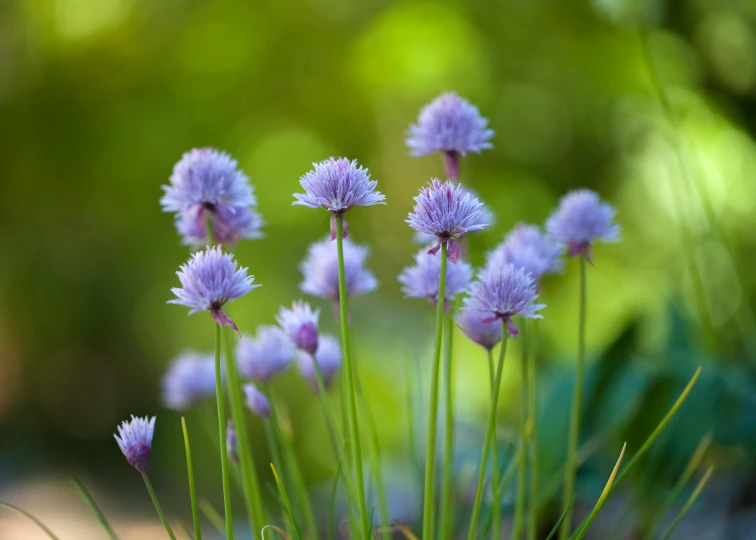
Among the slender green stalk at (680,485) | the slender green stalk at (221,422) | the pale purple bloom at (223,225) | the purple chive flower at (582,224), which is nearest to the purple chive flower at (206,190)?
the pale purple bloom at (223,225)

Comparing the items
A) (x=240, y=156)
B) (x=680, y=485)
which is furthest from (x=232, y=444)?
(x=240, y=156)

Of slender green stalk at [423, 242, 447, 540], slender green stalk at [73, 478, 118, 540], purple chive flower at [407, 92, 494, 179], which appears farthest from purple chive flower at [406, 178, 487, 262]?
slender green stalk at [73, 478, 118, 540]

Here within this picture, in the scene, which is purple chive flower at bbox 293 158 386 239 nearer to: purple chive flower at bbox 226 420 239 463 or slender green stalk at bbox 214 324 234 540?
slender green stalk at bbox 214 324 234 540

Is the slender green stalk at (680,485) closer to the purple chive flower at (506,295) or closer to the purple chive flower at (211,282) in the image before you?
the purple chive flower at (506,295)

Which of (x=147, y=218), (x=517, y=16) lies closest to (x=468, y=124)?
(x=517, y=16)

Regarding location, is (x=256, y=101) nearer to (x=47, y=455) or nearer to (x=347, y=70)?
(x=347, y=70)

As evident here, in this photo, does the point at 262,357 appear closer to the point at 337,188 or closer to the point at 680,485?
the point at 337,188
